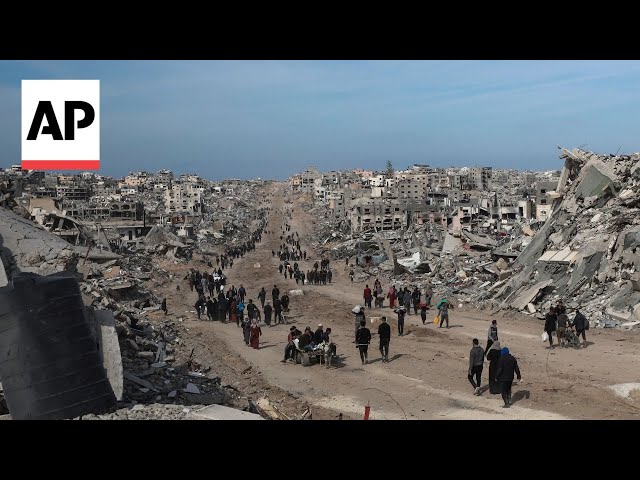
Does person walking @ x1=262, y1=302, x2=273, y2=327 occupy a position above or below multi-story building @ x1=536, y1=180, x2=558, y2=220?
below

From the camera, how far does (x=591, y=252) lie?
20.7 m

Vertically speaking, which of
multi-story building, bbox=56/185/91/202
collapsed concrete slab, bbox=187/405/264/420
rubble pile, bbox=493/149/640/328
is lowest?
collapsed concrete slab, bbox=187/405/264/420

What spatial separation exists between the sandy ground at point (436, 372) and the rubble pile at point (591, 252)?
1.46m

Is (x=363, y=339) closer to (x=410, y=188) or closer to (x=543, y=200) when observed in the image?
(x=543, y=200)

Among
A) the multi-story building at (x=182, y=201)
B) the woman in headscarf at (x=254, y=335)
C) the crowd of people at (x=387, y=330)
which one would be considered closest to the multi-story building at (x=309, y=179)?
the multi-story building at (x=182, y=201)

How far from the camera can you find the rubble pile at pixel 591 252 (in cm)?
1853

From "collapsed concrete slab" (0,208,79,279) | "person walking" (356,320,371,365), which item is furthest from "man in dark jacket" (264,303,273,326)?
"person walking" (356,320,371,365)

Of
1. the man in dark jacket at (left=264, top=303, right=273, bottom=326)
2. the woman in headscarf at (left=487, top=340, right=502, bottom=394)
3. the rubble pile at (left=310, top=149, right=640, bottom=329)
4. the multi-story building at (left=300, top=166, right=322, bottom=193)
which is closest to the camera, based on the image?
the woman in headscarf at (left=487, top=340, right=502, bottom=394)

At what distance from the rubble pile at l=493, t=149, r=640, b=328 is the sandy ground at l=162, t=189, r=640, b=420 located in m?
1.46

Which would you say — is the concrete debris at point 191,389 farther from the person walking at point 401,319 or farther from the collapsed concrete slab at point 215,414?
the person walking at point 401,319

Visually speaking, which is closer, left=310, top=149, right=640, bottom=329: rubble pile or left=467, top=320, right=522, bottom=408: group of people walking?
left=467, top=320, right=522, bottom=408: group of people walking

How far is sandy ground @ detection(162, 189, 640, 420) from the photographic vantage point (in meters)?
10.8

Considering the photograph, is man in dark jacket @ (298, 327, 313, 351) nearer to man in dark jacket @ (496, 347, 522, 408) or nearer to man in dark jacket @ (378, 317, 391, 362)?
man in dark jacket @ (378, 317, 391, 362)
